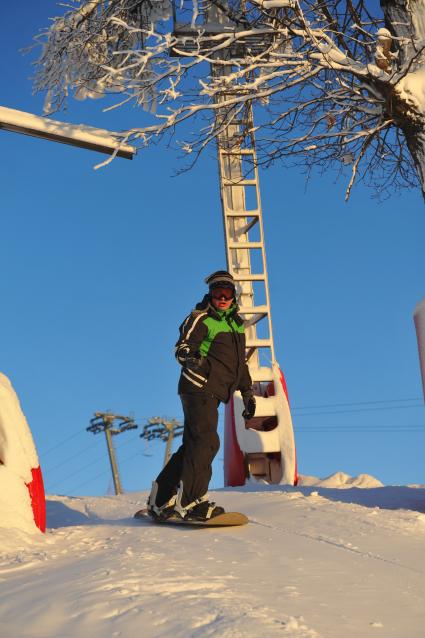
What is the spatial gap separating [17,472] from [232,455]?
511cm

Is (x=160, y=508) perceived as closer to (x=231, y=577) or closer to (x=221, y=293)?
(x=221, y=293)

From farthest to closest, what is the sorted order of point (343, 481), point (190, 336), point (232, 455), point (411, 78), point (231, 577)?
point (232, 455), point (343, 481), point (411, 78), point (190, 336), point (231, 577)

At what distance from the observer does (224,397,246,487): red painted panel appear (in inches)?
419

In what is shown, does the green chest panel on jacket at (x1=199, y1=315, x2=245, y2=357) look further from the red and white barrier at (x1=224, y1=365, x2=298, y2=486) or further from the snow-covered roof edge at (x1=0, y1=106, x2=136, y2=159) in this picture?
the red and white barrier at (x1=224, y1=365, x2=298, y2=486)

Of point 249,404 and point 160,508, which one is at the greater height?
point 249,404

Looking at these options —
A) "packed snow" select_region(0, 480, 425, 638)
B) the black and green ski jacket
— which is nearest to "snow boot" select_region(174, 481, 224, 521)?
"packed snow" select_region(0, 480, 425, 638)

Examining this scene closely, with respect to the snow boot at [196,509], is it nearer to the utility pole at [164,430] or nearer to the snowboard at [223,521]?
the snowboard at [223,521]

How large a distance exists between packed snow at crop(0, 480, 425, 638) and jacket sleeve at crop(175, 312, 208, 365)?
1.22 meters

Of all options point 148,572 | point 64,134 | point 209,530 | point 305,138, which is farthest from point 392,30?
point 148,572

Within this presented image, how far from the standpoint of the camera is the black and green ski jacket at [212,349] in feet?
20.1

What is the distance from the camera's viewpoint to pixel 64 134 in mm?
7957

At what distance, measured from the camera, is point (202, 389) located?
613 cm

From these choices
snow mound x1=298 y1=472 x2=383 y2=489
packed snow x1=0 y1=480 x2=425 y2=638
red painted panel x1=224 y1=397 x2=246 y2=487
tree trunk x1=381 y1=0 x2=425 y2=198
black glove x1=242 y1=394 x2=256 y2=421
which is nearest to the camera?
packed snow x1=0 y1=480 x2=425 y2=638

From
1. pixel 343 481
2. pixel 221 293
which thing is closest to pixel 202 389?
pixel 221 293
